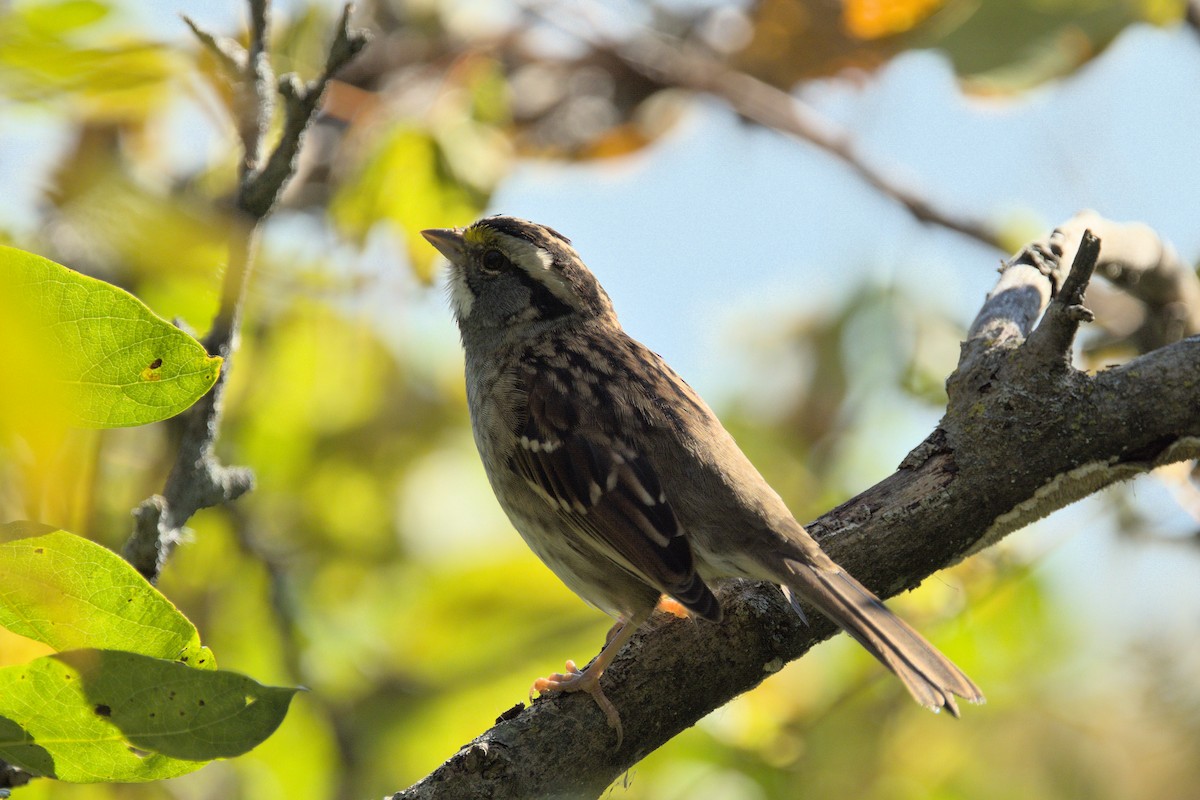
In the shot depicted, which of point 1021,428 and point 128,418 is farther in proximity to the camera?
point 1021,428

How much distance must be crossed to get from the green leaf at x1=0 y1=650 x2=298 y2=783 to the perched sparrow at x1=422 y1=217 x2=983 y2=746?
3.75 ft

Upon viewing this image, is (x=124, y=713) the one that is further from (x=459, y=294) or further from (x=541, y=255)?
(x=459, y=294)

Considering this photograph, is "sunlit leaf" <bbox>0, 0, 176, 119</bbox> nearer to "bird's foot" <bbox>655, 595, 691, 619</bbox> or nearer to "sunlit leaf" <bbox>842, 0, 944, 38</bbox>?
"bird's foot" <bbox>655, 595, 691, 619</bbox>

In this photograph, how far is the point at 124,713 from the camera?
1.67m

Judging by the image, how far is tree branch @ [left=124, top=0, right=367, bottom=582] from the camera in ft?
8.26

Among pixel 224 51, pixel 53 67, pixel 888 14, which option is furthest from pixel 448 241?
pixel 53 67

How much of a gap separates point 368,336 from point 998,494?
8.48 feet

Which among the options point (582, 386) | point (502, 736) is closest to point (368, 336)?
point (582, 386)

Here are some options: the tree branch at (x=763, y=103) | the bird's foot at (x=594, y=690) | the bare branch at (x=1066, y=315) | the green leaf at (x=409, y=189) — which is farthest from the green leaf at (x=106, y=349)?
the tree branch at (x=763, y=103)

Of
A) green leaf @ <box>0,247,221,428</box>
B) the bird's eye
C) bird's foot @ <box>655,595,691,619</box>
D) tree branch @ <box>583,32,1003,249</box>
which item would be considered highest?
tree branch @ <box>583,32,1003,249</box>

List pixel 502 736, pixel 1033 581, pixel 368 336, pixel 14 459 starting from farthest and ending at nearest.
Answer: pixel 368 336
pixel 1033 581
pixel 502 736
pixel 14 459

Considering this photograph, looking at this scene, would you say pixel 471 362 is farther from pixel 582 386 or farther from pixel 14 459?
pixel 14 459

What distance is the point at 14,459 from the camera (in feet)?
4.41

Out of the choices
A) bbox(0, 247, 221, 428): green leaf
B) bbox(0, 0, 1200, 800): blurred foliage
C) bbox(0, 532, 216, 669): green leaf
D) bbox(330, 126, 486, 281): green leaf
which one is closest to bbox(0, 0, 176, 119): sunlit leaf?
bbox(0, 247, 221, 428): green leaf
